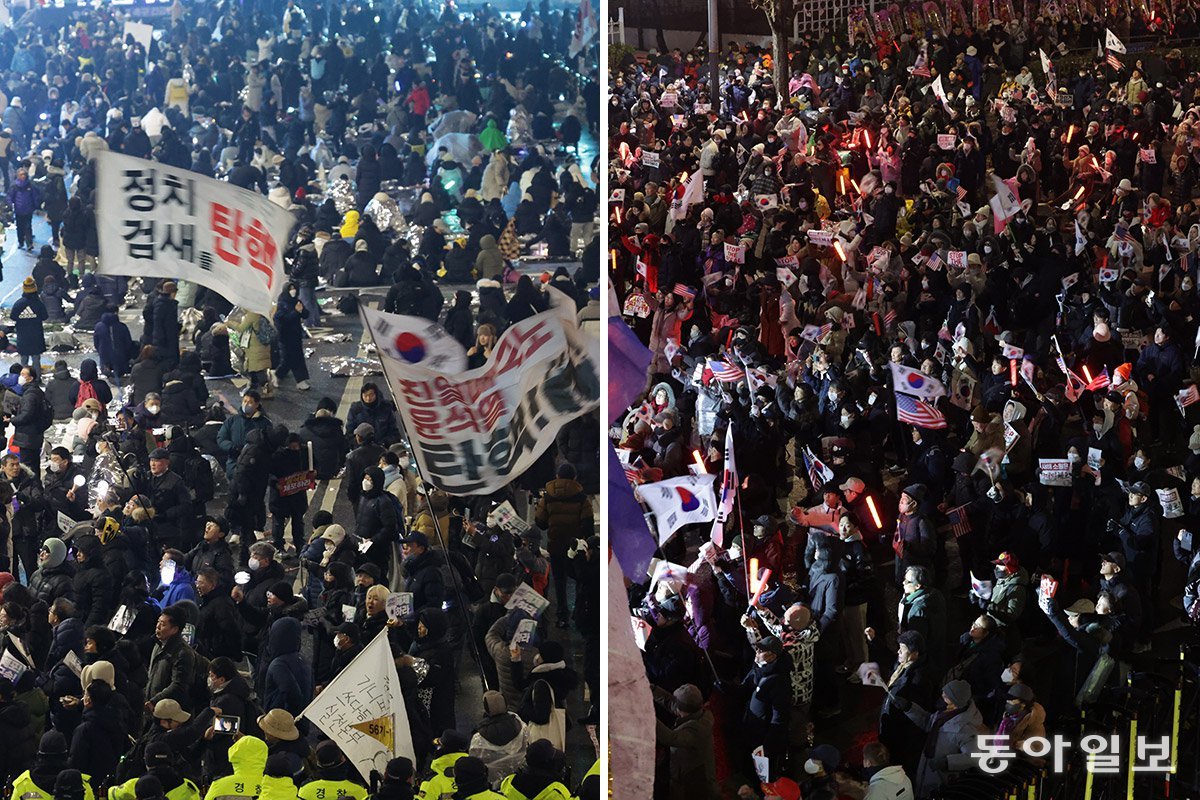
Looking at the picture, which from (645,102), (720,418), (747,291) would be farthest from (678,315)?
(645,102)

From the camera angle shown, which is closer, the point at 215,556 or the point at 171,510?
the point at 215,556

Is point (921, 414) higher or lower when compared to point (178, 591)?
lower

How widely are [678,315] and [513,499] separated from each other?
252 inches

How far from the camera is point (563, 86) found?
29.5ft

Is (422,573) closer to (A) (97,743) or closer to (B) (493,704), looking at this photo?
(B) (493,704)

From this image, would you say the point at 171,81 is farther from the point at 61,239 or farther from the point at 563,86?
the point at 563,86

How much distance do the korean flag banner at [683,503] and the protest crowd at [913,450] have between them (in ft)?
0.07

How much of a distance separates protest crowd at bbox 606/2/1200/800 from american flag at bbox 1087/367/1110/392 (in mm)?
32

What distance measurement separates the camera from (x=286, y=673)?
9031mm

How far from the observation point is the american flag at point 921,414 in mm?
12438

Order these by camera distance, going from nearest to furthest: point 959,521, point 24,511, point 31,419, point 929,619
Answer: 1. point 929,619
2. point 959,521
3. point 24,511
4. point 31,419

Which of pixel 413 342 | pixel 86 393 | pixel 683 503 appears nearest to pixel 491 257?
pixel 413 342

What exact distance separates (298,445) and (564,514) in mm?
3209

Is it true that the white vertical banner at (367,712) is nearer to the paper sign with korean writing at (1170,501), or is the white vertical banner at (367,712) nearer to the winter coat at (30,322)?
the winter coat at (30,322)
